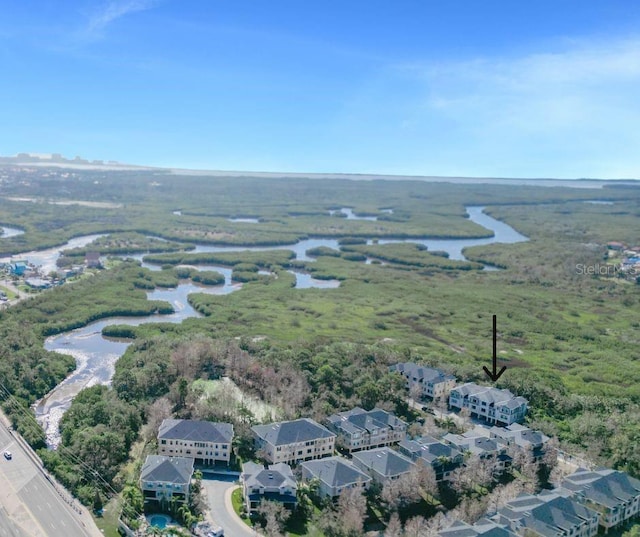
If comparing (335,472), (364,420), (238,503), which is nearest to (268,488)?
(238,503)

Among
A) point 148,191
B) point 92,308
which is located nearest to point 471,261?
point 92,308

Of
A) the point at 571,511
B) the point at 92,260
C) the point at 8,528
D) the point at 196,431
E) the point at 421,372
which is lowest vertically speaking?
the point at 8,528

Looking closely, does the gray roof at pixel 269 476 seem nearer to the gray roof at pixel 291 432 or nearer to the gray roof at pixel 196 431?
the gray roof at pixel 291 432

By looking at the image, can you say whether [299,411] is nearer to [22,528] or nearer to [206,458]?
[206,458]

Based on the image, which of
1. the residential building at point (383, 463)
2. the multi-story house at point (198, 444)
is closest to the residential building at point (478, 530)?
the residential building at point (383, 463)

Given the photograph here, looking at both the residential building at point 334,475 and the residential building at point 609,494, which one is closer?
the residential building at point 609,494

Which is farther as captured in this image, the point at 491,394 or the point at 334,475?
the point at 491,394

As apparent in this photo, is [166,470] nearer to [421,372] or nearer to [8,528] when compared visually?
[8,528]
